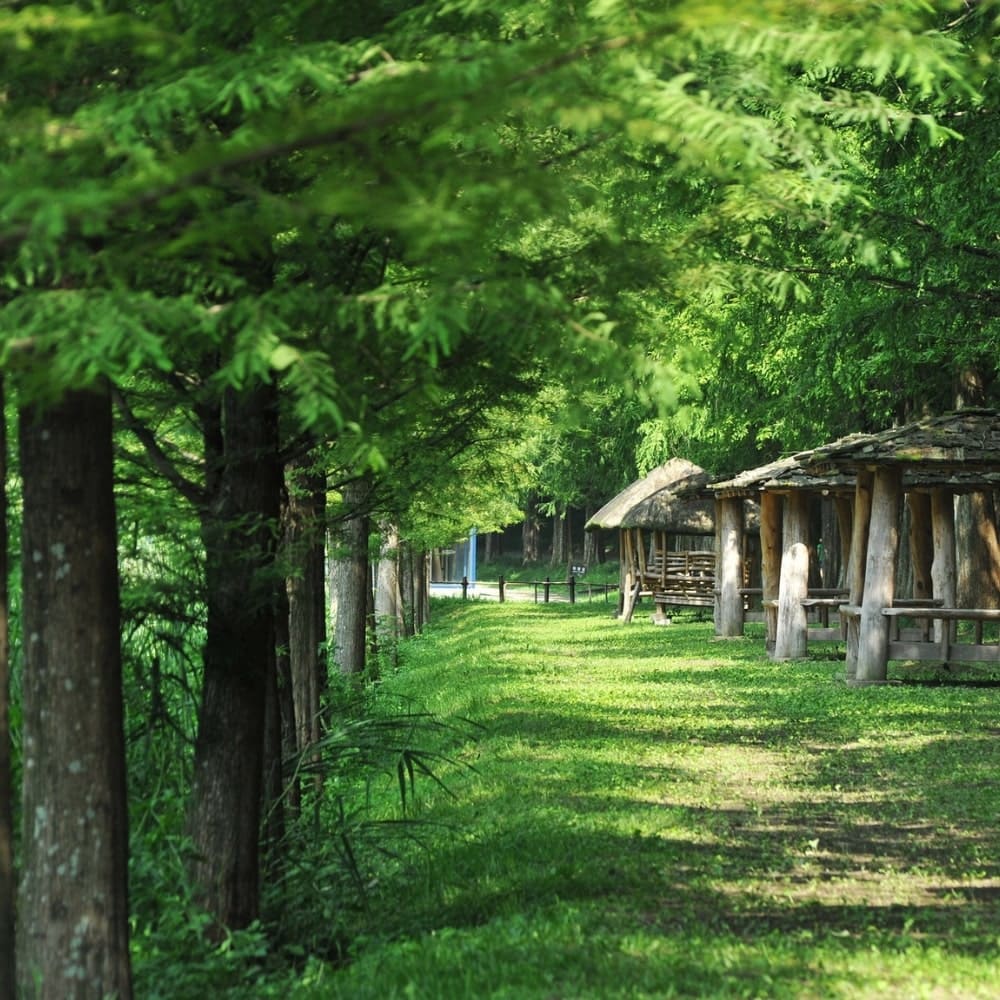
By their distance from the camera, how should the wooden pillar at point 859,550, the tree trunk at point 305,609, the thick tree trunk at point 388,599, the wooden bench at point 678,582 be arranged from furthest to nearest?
1. the wooden bench at point 678,582
2. the thick tree trunk at point 388,599
3. the wooden pillar at point 859,550
4. the tree trunk at point 305,609

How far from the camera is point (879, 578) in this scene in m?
20.6

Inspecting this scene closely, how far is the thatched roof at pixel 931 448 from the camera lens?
19750 mm

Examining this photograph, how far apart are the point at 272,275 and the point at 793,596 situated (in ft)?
64.4

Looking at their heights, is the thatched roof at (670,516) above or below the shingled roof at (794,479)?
below

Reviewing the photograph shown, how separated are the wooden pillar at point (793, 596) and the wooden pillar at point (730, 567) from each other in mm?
6845

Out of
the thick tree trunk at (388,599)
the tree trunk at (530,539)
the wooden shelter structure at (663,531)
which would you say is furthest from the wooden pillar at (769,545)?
the tree trunk at (530,539)

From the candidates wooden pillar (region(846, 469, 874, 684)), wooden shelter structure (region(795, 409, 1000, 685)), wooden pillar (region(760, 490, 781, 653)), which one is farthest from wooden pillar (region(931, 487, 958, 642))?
wooden pillar (region(846, 469, 874, 684))

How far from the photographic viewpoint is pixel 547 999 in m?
6.44

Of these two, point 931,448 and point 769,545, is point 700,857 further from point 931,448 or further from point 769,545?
point 769,545

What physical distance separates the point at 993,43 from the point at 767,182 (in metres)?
7.52

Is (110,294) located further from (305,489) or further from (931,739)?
(931,739)

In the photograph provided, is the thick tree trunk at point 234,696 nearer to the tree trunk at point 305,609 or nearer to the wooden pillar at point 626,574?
the tree trunk at point 305,609

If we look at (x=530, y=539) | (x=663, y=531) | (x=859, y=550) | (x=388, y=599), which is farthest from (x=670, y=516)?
(x=530, y=539)

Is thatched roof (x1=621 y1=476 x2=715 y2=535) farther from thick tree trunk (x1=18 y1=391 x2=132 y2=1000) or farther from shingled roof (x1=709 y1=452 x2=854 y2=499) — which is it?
thick tree trunk (x1=18 y1=391 x2=132 y2=1000)
